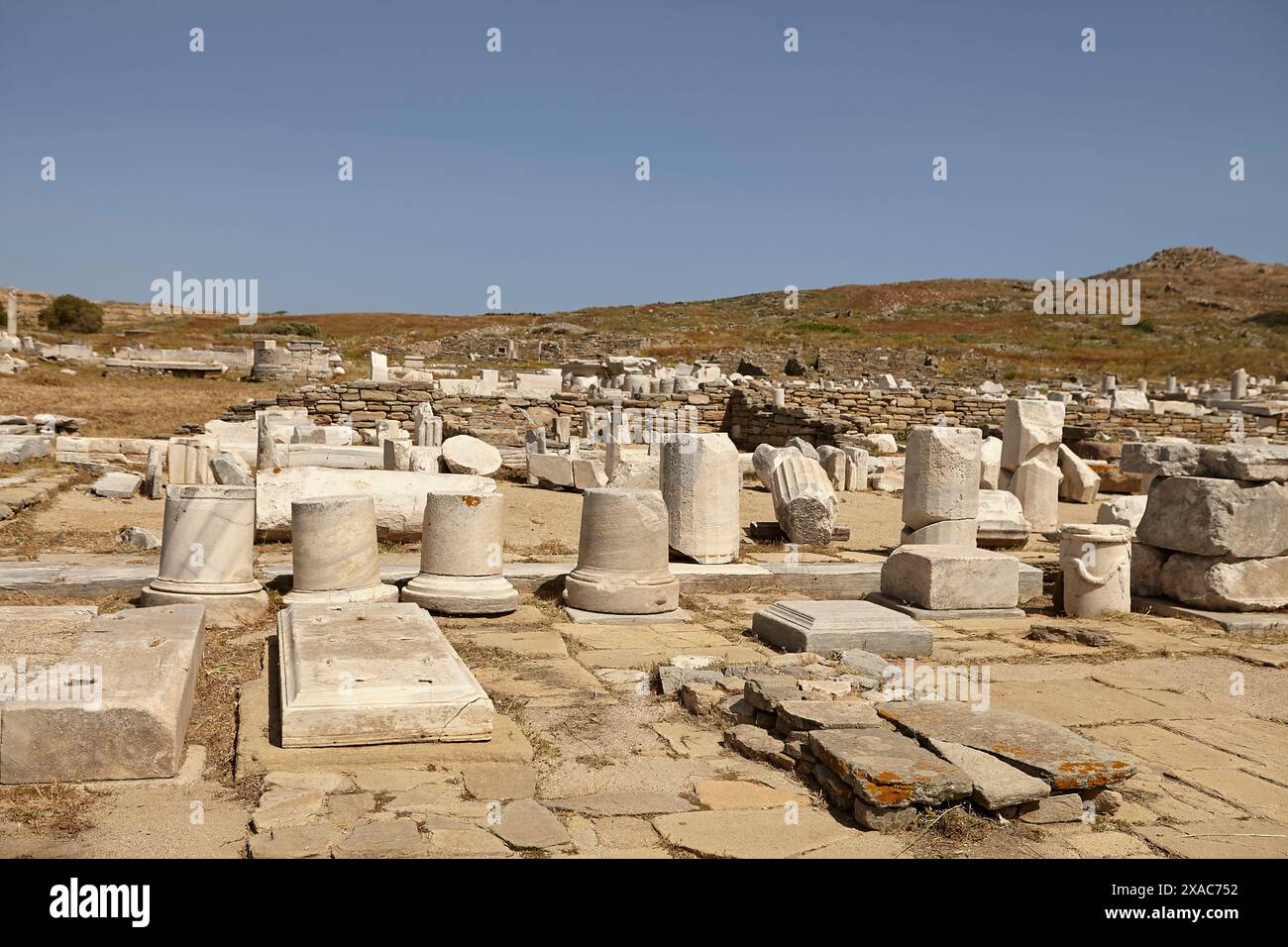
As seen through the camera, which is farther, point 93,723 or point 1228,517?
point 1228,517

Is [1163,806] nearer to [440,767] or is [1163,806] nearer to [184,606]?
[440,767]

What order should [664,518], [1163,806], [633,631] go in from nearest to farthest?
[1163,806]
[633,631]
[664,518]

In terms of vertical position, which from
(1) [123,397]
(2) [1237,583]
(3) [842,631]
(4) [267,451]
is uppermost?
(1) [123,397]

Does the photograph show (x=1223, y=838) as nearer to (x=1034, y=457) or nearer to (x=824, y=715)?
(x=824, y=715)

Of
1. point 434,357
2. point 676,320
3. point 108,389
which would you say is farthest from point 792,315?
point 108,389

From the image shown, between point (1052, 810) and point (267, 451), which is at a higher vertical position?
point (267, 451)

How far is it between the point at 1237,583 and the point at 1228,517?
53 centimetres

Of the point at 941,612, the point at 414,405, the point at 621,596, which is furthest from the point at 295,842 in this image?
the point at 414,405

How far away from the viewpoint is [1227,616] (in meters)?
7.81

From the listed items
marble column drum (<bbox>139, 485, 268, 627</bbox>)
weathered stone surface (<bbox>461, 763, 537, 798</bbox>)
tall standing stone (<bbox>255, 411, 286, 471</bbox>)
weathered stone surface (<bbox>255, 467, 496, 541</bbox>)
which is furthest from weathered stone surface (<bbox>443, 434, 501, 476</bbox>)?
weathered stone surface (<bbox>461, 763, 537, 798</bbox>)

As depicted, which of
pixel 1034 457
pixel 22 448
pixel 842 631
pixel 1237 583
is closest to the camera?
pixel 842 631

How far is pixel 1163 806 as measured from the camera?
4258 millimetres
